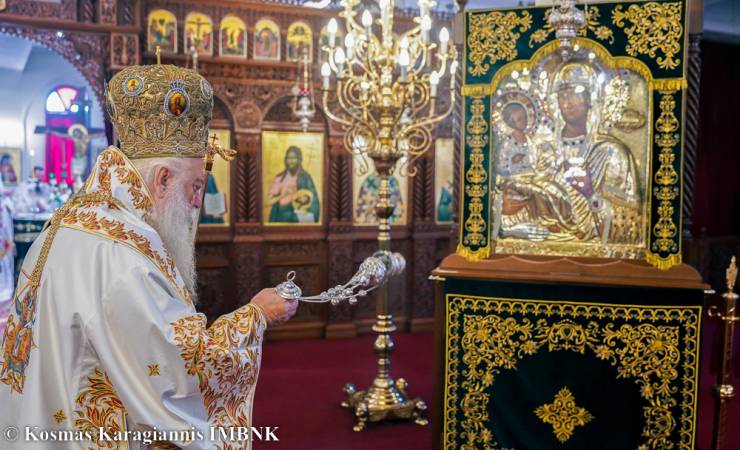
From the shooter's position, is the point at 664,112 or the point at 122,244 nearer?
the point at 122,244

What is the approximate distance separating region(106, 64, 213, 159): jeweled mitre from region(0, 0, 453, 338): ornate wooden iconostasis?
438 cm

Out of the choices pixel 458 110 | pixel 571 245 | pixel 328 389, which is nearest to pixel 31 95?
pixel 328 389

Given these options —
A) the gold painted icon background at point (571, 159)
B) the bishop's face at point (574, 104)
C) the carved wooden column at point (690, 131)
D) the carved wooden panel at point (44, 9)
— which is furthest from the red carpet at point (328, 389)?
the carved wooden panel at point (44, 9)

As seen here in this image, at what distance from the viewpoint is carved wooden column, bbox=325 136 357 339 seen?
679 centimetres

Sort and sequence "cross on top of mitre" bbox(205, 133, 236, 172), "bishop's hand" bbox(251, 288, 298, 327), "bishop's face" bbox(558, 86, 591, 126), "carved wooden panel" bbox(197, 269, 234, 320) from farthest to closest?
"carved wooden panel" bbox(197, 269, 234, 320) → "bishop's face" bbox(558, 86, 591, 126) → "cross on top of mitre" bbox(205, 133, 236, 172) → "bishop's hand" bbox(251, 288, 298, 327)

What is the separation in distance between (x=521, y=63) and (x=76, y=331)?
2453 millimetres

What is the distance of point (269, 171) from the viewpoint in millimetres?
6641

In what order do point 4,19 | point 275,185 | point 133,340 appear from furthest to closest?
point 275,185 → point 4,19 → point 133,340

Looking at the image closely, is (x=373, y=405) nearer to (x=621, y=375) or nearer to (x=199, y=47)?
(x=621, y=375)

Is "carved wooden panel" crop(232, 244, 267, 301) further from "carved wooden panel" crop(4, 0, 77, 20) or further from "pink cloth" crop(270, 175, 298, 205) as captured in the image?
"carved wooden panel" crop(4, 0, 77, 20)

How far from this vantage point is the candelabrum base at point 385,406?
4332mm

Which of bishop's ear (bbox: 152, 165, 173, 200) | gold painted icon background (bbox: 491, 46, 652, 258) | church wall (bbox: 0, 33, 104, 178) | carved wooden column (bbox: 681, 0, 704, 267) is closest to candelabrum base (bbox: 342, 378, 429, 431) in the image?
gold painted icon background (bbox: 491, 46, 652, 258)

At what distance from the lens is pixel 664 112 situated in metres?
3.13

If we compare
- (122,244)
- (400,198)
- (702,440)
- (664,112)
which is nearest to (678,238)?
(664,112)
